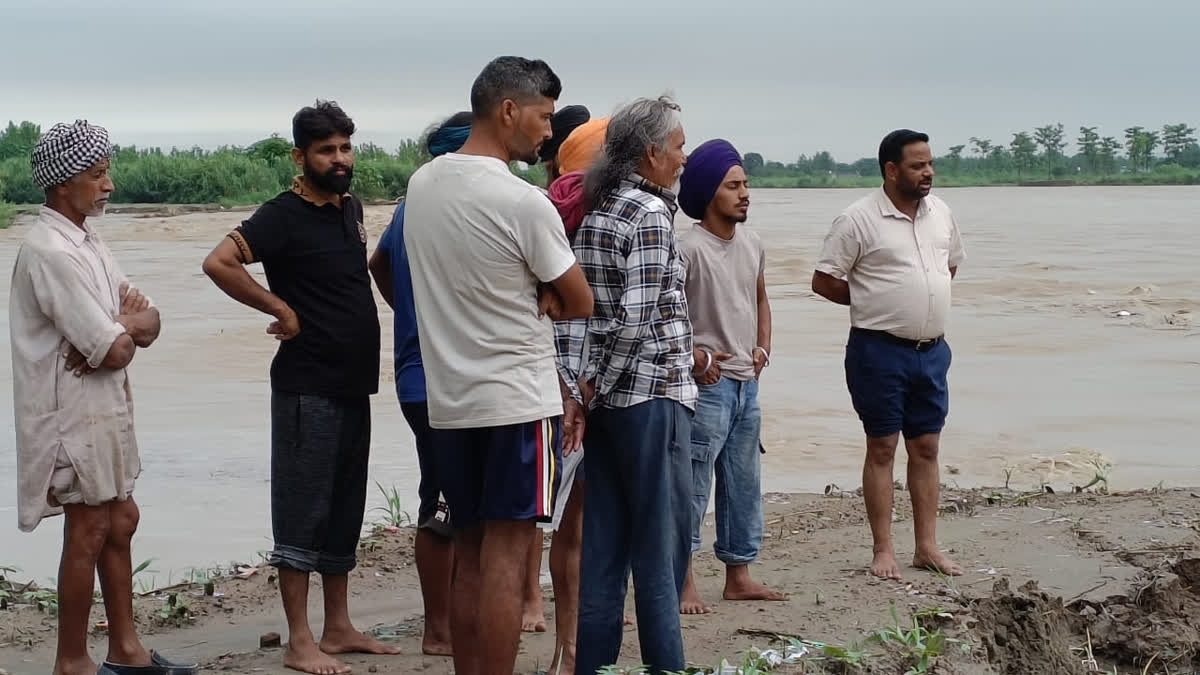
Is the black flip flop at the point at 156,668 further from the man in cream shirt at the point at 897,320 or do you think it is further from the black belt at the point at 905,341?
the black belt at the point at 905,341

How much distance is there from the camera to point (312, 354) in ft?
16.6

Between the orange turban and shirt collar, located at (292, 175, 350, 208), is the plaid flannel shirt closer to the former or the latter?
the orange turban

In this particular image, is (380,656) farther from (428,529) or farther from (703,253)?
(703,253)

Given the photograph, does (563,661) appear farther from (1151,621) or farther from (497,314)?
(1151,621)

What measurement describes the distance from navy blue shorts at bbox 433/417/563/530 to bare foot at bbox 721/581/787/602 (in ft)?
5.80

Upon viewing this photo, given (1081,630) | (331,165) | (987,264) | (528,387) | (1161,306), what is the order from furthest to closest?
(987,264)
(1161,306)
(1081,630)
(331,165)
(528,387)

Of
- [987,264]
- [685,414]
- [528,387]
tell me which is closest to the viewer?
[528,387]

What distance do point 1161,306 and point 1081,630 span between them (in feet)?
42.8

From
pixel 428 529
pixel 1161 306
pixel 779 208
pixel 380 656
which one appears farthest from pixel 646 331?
pixel 779 208

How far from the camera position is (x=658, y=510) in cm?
442

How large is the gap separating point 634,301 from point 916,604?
83.9 inches

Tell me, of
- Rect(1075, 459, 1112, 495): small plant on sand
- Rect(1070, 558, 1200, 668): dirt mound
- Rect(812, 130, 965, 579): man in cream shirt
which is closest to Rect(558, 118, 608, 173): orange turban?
Rect(812, 130, 965, 579): man in cream shirt

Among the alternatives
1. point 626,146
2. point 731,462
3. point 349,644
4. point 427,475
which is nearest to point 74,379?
point 427,475

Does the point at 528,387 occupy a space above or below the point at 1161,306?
above
